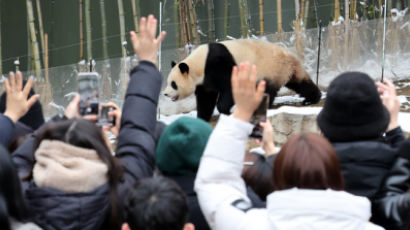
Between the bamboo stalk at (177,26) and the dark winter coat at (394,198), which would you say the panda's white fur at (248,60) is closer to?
the bamboo stalk at (177,26)

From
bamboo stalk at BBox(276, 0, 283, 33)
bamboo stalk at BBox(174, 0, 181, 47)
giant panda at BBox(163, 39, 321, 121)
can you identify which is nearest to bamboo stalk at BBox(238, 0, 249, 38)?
bamboo stalk at BBox(276, 0, 283, 33)

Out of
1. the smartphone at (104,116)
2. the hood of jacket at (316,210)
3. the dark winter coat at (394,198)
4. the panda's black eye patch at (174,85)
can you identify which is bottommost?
the panda's black eye patch at (174,85)

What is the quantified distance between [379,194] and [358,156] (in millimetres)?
128

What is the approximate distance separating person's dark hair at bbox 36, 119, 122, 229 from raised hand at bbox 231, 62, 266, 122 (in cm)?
36

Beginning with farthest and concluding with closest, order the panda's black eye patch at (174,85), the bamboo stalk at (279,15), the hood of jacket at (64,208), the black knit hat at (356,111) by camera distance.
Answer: the bamboo stalk at (279,15), the panda's black eye patch at (174,85), the black knit hat at (356,111), the hood of jacket at (64,208)

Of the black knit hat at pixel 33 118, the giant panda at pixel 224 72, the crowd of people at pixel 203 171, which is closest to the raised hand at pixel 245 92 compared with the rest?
the crowd of people at pixel 203 171

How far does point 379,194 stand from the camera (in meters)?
1.52

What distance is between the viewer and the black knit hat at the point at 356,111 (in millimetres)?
1585

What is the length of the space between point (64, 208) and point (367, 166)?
89 cm

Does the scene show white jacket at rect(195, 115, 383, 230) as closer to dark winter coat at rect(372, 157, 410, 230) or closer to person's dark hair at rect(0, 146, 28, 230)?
dark winter coat at rect(372, 157, 410, 230)

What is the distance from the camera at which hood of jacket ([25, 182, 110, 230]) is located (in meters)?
1.28

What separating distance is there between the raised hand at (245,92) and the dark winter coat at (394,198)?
0.49m

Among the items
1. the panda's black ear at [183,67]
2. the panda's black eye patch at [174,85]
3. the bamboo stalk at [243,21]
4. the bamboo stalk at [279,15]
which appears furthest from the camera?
the bamboo stalk at [243,21]

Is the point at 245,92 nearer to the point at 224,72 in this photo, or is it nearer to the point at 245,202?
the point at 245,202
